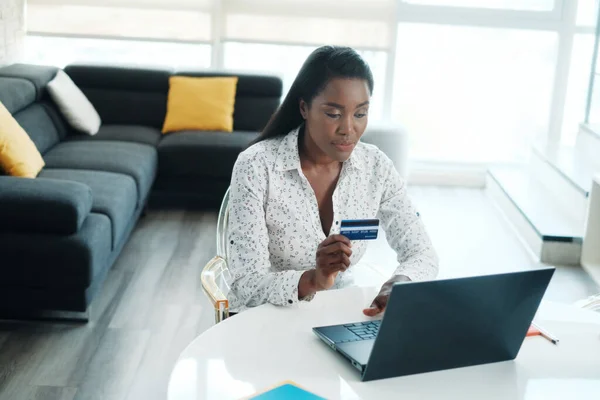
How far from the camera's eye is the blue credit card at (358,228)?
1610 mm

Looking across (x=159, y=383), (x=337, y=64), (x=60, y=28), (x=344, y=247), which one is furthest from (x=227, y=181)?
(x=344, y=247)

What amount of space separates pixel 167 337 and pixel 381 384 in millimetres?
1941

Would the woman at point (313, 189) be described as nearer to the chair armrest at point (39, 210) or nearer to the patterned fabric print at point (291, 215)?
the patterned fabric print at point (291, 215)

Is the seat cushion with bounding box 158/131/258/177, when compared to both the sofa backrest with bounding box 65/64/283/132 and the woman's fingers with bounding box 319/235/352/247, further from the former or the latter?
the woman's fingers with bounding box 319/235/352/247

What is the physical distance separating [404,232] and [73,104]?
3.40 meters

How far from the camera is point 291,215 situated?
2061 mm

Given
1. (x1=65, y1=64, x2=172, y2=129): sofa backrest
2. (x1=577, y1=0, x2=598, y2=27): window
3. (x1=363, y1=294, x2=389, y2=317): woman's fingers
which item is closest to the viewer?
(x1=363, y1=294, x2=389, y2=317): woman's fingers

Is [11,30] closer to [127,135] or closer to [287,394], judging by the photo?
[127,135]

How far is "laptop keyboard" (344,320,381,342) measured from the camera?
5.31ft

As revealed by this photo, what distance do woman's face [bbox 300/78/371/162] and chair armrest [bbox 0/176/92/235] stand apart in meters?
1.51

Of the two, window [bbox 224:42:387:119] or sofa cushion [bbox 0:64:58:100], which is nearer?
sofa cushion [bbox 0:64:58:100]

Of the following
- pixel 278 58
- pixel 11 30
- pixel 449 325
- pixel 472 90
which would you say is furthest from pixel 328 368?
pixel 472 90

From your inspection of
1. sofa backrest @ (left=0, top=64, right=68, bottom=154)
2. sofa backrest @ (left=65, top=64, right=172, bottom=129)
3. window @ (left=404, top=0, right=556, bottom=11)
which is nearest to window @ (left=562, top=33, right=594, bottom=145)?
window @ (left=404, top=0, right=556, bottom=11)

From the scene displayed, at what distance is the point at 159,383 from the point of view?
2867 millimetres
